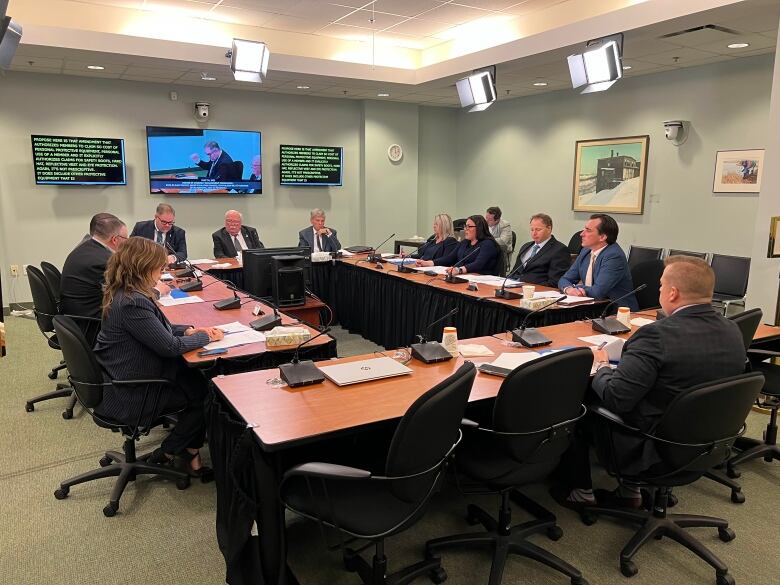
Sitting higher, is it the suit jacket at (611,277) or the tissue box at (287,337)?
the suit jacket at (611,277)

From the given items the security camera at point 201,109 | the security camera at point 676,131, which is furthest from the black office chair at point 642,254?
the security camera at point 201,109

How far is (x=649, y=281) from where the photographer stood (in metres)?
4.07

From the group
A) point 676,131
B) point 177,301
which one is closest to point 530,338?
point 177,301

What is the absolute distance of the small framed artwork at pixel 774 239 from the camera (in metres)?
3.75

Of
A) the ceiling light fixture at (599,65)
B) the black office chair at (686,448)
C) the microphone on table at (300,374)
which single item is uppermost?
the ceiling light fixture at (599,65)

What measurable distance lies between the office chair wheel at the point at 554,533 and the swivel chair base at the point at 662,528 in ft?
0.59

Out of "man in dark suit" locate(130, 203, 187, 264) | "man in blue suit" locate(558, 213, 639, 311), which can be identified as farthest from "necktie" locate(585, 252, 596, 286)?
"man in dark suit" locate(130, 203, 187, 264)

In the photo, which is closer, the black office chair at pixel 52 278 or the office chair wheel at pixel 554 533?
the office chair wheel at pixel 554 533

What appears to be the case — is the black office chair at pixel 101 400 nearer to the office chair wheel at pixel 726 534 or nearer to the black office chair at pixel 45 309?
the black office chair at pixel 45 309

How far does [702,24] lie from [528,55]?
1.45 metres

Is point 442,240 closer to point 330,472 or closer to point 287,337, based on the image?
point 287,337

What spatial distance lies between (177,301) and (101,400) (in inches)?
53.2

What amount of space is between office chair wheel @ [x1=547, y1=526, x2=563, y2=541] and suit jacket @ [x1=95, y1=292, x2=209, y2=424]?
5.77 feet

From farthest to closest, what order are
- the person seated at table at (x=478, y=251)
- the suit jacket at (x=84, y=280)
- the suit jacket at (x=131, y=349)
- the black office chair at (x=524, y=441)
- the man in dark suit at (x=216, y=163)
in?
the man in dark suit at (x=216, y=163) < the person seated at table at (x=478, y=251) < the suit jacket at (x=84, y=280) < the suit jacket at (x=131, y=349) < the black office chair at (x=524, y=441)
